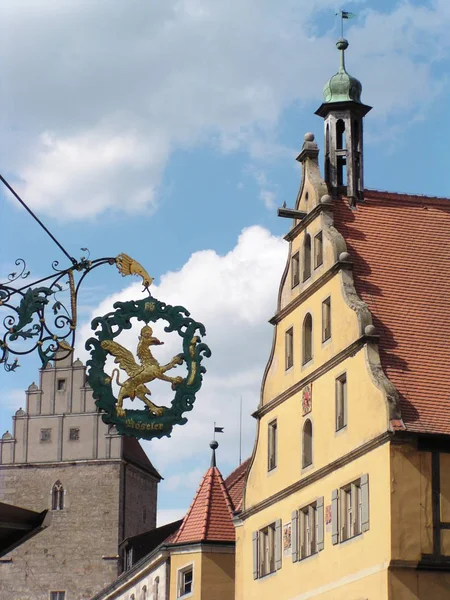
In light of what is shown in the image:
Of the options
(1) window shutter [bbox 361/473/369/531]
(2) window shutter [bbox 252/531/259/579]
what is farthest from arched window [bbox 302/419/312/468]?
(1) window shutter [bbox 361/473/369/531]

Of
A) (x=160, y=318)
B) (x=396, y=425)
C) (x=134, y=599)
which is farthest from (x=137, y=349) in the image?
(x=134, y=599)

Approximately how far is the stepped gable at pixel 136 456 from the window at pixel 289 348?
1651 inches

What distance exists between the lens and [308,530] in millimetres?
38344

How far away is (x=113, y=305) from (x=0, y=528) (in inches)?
90.5

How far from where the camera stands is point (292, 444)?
39875mm

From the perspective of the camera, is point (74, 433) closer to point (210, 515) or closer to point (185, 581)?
point (185, 581)

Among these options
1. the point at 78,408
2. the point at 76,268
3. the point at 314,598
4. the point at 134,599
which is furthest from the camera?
the point at 78,408

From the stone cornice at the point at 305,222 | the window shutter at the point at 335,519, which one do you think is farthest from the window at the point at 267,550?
the stone cornice at the point at 305,222

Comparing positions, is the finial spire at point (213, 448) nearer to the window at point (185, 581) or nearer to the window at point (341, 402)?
the window at point (185, 581)

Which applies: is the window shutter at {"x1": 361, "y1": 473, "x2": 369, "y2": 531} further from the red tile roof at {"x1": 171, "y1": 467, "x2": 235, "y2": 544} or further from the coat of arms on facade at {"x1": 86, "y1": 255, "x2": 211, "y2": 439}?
the coat of arms on facade at {"x1": 86, "y1": 255, "x2": 211, "y2": 439}

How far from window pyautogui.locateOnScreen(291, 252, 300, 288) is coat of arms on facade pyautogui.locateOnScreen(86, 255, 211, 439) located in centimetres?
2668

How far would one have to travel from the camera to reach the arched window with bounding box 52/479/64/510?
267 feet

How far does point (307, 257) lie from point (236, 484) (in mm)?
10427

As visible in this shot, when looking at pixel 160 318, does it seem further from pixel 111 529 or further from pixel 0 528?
pixel 111 529
